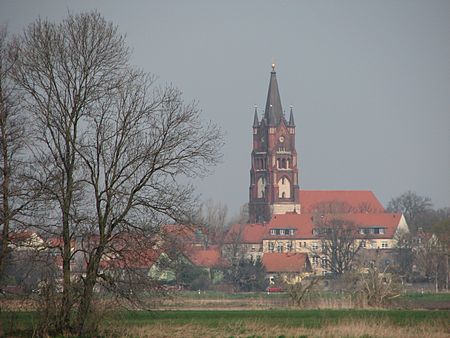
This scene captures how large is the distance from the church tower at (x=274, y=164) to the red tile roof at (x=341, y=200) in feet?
13.0

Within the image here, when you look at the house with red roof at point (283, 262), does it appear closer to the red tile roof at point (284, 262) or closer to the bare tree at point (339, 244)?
the red tile roof at point (284, 262)

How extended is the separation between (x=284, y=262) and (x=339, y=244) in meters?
6.57

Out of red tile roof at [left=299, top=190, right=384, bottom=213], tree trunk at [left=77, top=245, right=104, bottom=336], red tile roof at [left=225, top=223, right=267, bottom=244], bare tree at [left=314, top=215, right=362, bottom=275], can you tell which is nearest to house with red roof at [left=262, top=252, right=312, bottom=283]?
bare tree at [left=314, top=215, right=362, bottom=275]

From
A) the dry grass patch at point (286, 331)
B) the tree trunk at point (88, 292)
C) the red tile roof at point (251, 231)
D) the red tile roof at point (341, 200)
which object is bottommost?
the dry grass patch at point (286, 331)

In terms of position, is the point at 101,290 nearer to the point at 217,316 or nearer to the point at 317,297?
the point at 217,316

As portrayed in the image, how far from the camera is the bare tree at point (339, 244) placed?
11531 cm

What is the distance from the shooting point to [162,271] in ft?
121

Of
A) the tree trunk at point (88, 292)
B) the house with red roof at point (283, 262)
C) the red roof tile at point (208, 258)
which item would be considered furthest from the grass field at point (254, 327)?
the house with red roof at point (283, 262)

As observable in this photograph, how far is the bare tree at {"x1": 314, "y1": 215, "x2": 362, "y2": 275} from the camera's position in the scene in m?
115

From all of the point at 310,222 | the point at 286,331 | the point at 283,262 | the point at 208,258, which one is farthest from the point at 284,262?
the point at 286,331

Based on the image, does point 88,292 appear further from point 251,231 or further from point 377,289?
Result: point 251,231

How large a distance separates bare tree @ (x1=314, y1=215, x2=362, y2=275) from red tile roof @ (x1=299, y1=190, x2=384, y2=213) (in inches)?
1189

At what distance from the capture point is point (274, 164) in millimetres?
167250

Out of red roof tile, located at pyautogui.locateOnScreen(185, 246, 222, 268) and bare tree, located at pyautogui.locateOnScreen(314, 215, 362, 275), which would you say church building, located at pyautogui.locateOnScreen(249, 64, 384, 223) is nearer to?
bare tree, located at pyautogui.locateOnScreen(314, 215, 362, 275)
